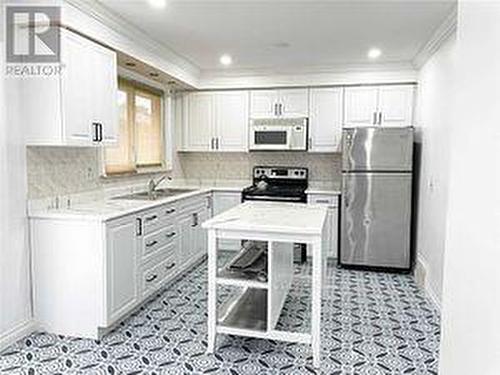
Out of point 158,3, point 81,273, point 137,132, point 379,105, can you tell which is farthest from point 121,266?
point 379,105

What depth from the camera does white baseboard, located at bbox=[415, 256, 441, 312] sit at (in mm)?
3653

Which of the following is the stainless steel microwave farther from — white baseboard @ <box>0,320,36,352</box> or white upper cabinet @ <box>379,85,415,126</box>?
white baseboard @ <box>0,320,36,352</box>

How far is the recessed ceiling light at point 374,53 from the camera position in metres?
4.35

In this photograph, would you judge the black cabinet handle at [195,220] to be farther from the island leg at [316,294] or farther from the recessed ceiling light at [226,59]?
the island leg at [316,294]

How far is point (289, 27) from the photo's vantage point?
3572mm

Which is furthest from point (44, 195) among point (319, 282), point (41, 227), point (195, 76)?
point (195, 76)

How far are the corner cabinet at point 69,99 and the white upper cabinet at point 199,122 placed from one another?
2408 millimetres

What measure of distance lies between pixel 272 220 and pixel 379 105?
9.62 feet

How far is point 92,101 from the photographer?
3.25m

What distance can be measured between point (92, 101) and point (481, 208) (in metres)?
3.00

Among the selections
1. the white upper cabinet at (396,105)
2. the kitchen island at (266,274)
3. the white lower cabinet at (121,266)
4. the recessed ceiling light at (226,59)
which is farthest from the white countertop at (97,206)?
the recessed ceiling light at (226,59)

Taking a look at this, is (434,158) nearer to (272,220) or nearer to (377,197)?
(377,197)

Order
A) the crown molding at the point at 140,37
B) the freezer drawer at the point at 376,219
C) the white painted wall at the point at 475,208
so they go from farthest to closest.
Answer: the freezer drawer at the point at 376,219 → the crown molding at the point at 140,37 → the white painted wall at the point at 475,208

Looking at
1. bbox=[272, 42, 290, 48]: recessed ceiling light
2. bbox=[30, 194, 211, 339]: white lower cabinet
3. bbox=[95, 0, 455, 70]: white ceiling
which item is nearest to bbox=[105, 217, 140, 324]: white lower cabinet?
bbox=[30, 194, 211, 339]: white lower cabinet
